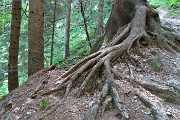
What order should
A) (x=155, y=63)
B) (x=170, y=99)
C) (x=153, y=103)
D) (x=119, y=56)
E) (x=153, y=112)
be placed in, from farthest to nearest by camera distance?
(x=155, y=63) < (x=119, y=56) < (x=170, y=99) < (x=153, y=103) < (x=153, y=112)

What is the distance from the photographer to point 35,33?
7.30 metres

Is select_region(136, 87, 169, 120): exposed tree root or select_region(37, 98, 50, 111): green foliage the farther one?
select_region(37, 98, 50, 111): green foliage

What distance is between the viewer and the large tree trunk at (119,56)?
15.3 feet

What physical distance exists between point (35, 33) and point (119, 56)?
260 cm

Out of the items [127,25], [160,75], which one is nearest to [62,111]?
[160,75]

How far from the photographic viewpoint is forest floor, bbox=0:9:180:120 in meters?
4.64

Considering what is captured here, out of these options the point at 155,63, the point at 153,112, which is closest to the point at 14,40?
the point at 155,63

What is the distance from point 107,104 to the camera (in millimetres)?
4656

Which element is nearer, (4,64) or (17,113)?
(17,113)

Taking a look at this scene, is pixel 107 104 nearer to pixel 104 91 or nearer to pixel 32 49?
pixel 104 91

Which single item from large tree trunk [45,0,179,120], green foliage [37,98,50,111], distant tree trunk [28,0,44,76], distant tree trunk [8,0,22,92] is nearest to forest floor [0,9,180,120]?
green foliage [37,98,50,111]

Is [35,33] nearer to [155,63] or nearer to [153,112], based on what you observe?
[155,63]

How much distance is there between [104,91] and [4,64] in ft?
48.9

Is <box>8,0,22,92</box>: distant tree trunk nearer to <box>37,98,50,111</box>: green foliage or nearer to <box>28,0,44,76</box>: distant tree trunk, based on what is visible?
<box>28,0,44,76</box>: distant tree trunk
